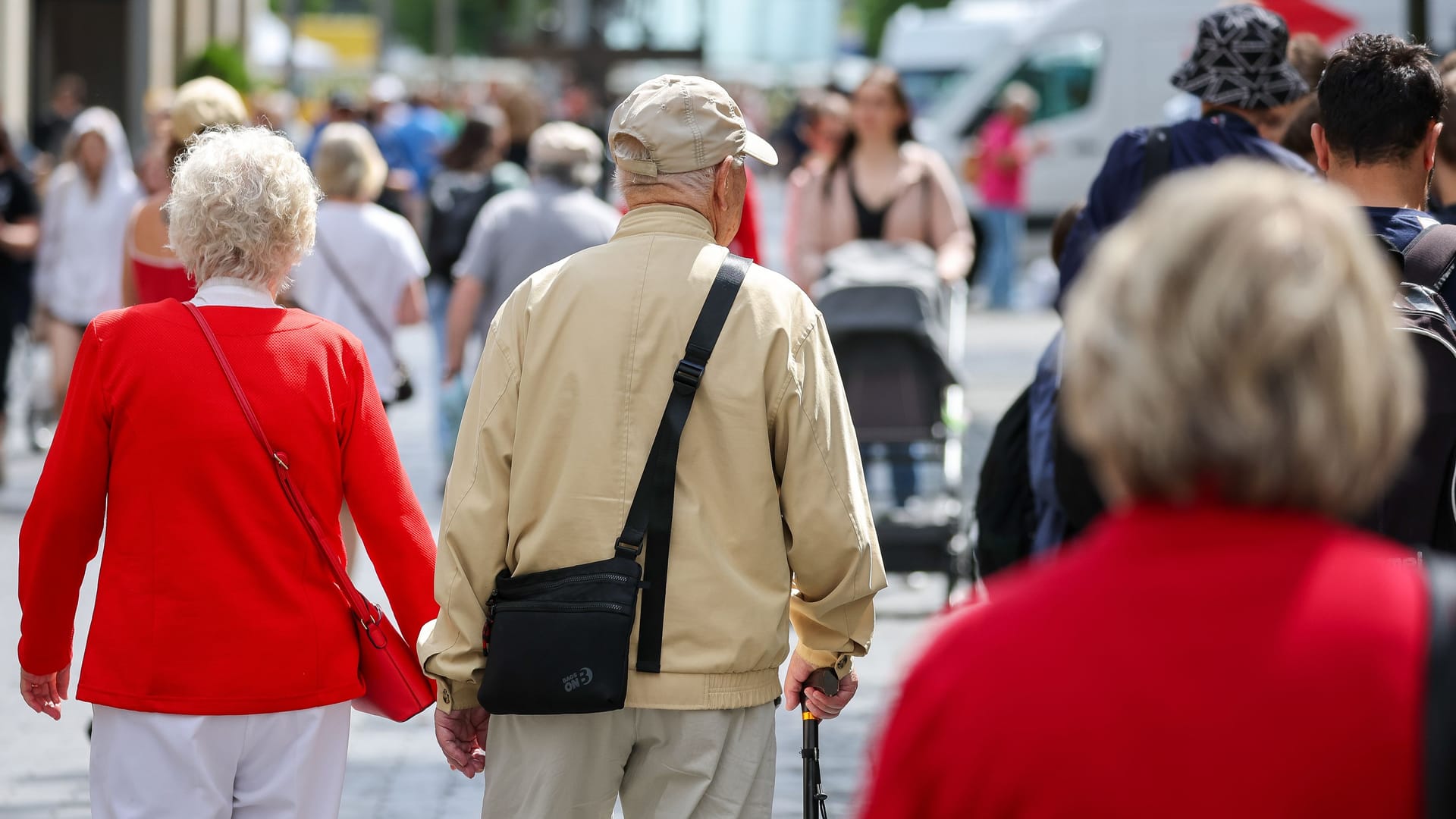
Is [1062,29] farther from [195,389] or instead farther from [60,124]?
[195,389]

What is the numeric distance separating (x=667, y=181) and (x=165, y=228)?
9.83 feet

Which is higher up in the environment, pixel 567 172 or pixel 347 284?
pixel 567 172

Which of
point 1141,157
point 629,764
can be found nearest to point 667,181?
point 629,764

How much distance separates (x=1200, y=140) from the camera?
4.52 metres

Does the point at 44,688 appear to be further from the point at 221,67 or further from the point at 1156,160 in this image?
the point at 221,67

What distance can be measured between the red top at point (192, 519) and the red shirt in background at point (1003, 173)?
56.3ft

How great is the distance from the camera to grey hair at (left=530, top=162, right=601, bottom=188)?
26.6 ft

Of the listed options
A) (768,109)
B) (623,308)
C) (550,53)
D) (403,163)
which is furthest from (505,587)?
(768,109)

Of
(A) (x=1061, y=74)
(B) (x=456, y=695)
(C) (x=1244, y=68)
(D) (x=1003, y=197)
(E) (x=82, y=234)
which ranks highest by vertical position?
(C) (x=1244, y=68)

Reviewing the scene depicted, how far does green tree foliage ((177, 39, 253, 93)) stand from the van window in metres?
10.2

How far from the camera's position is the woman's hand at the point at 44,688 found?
11.8 feet

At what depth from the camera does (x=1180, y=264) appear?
5.19 ft

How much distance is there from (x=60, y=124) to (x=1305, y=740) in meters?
22.2

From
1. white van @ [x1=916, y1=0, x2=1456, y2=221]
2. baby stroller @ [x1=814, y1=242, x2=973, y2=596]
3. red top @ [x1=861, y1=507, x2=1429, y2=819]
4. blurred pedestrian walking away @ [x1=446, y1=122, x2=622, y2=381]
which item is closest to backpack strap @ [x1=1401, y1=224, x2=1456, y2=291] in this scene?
red top @ [x1=861, y1=507, x2=1429, y2=819]
